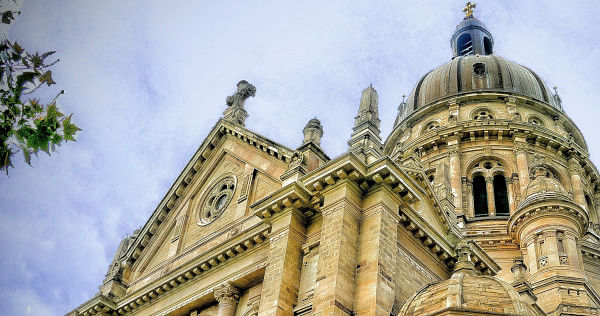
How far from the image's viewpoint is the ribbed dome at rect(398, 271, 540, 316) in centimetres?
1697

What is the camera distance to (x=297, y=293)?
66.7 feet

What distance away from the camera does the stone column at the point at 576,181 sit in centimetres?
4142

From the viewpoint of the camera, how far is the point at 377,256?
1919 cm

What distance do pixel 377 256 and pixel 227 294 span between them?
6191 mm

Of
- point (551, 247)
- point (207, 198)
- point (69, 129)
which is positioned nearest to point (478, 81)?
point (551, 247)

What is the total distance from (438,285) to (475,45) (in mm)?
44832

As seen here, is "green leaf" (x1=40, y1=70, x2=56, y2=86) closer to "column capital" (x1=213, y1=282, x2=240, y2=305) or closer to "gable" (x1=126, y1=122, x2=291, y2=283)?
"column capital" (x1=213, y1=282, x2=240, y2=305)

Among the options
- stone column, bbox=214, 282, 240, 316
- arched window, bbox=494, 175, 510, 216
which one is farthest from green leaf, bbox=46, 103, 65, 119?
arched window, bbox=494, 175, 510, 216

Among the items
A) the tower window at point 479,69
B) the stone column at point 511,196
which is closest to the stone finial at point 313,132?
the stone column at point 511,196

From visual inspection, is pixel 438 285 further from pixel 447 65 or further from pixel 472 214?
pixel 447 65

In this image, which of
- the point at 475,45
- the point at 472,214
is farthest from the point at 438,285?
the point at 475,45

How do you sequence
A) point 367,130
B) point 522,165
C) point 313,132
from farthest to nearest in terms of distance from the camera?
point 522,165 → point 313,132 → point 367,130

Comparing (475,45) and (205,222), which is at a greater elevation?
(475,45)

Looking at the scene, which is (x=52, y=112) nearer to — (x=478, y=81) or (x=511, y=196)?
(x=511, y=196)
